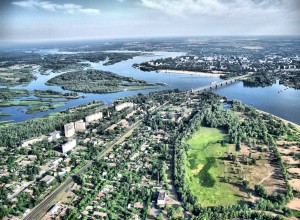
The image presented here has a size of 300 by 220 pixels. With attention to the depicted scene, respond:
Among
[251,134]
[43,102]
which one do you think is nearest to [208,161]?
[251,134]

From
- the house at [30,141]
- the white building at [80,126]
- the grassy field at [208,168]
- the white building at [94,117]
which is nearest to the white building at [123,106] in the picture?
the white building at [94,117]

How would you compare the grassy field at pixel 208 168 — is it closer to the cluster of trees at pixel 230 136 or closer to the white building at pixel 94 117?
the cluster of trees at pixel 230 136

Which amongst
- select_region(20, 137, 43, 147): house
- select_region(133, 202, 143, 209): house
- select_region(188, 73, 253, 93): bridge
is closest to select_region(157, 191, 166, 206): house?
select_region(133, 202, 143, 209): house

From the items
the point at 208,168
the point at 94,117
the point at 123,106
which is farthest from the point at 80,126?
the point at 208,168

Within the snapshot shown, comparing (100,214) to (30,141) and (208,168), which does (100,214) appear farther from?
(30,141)

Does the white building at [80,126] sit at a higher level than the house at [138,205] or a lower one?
higher

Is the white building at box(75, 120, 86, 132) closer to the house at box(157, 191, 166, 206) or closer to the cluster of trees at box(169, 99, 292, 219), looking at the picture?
the cluster of trees at box(169, 99, 292, 219)
